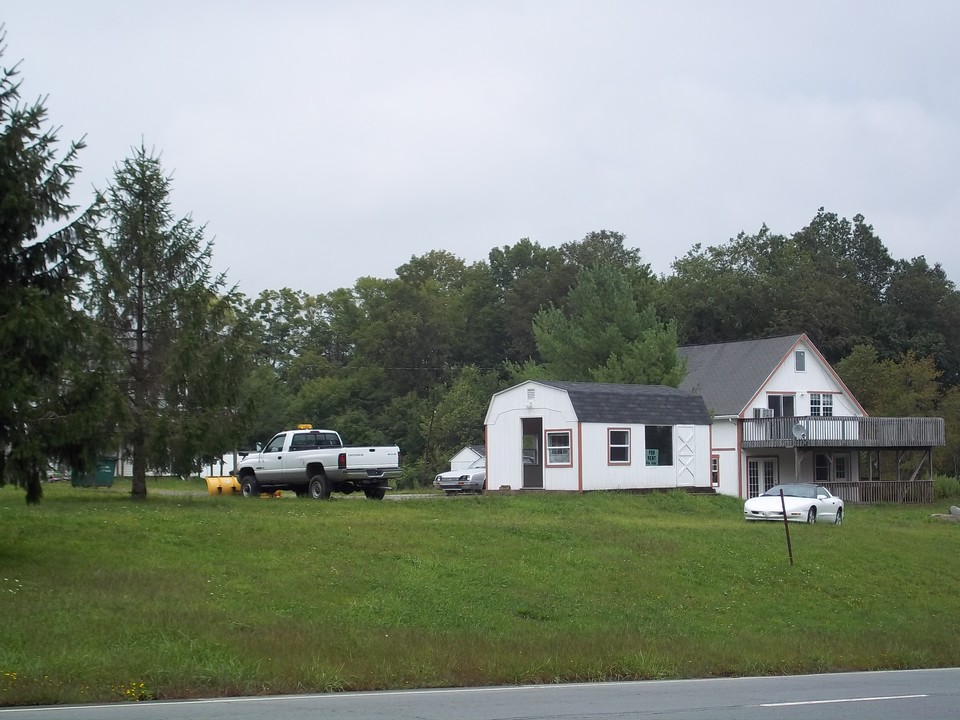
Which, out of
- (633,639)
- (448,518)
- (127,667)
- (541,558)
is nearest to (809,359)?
(448,518)

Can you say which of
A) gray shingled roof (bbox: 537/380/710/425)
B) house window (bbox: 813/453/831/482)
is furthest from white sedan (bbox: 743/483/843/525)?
house window (bbox: 813/453/831/482)

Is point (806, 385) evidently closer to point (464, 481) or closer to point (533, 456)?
point (464, 481)

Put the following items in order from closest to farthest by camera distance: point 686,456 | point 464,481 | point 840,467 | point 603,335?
point 686,456 < point 840,467 < point 464,481 < point 603,335

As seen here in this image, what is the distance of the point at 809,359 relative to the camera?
2303 inches

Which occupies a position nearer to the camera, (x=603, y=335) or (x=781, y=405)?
(x=781, y=405)

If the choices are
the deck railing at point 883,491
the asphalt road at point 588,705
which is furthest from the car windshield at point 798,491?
the asphalt road at point 588,705

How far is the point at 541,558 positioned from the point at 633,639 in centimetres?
656

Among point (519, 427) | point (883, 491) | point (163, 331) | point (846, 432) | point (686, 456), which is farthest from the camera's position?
point (846, 432)

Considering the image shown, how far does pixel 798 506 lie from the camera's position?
36688 millimetres

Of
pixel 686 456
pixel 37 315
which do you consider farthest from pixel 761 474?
pixel 37 315

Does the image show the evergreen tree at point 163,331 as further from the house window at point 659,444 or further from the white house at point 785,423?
the white house at point 785,423

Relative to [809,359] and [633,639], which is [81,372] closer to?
[633,639]

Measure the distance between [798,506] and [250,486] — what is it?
1704 centimetres

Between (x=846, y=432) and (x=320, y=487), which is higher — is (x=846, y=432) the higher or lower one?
the higher one
